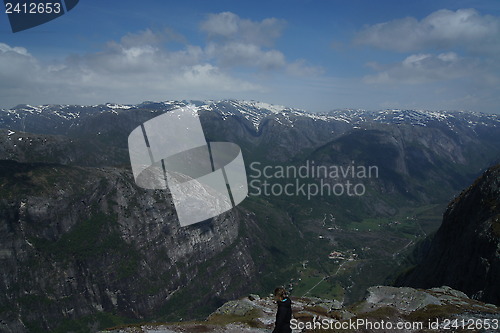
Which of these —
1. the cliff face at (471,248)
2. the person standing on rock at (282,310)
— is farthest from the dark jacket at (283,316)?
the cliff face at (471,248)

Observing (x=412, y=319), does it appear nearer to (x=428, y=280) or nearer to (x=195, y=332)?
(x=195, y=332)

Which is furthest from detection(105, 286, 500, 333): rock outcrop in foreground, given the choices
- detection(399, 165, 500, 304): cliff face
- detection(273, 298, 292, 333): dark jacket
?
detection(273, 298, 292, 333): dark jacket

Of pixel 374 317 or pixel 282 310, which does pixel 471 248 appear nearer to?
pixel 374 317

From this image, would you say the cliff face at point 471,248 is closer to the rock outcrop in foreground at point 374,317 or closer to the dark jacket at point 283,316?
the rock outcrop in foreground at point 374,317

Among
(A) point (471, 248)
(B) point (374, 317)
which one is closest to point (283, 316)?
(B) point (374, 317)

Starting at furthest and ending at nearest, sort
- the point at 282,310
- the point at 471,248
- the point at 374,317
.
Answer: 1. the point at 471,248
2. the point at 374,317
3. the point at 282,310

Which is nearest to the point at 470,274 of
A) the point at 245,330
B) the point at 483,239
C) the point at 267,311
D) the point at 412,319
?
the point at 483,239

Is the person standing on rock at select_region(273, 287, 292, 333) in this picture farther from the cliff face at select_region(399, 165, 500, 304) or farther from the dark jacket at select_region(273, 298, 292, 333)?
the cliff face at select_region(399, 165, 500, 304)
